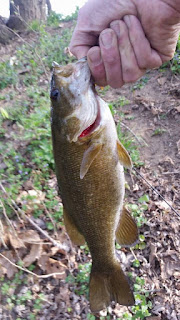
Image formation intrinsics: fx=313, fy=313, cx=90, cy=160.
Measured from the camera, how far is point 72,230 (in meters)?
2.15

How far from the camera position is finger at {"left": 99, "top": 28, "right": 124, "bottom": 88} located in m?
1.64

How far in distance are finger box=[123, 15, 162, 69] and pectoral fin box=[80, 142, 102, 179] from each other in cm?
53

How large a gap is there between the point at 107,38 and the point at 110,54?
0.08 m

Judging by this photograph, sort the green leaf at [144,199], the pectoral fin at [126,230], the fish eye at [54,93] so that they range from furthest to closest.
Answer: the green leaf at [144,199] → the pectoral fin at [126,230] → the fish eye at [54,93]

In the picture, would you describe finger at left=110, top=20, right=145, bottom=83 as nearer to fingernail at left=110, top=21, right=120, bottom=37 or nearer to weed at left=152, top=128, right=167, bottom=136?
fingernail at left=110, top=21, right=120, bottom=37

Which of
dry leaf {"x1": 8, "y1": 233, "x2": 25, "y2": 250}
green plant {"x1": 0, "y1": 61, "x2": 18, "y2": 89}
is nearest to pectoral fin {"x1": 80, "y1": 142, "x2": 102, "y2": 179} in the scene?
dry leaf {"x1": 8, "y1": 233, "x2": 25, "y2": 250}

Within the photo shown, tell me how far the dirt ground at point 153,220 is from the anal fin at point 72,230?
98 centimetres

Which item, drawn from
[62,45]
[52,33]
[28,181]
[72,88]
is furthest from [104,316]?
[52,33]

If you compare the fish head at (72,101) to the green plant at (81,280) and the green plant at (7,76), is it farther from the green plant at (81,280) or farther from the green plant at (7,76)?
the green plant at (7,76)

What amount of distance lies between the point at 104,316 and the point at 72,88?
2.11m

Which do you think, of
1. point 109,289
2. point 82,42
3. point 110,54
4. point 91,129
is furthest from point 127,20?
point 109,289

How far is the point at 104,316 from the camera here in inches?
112

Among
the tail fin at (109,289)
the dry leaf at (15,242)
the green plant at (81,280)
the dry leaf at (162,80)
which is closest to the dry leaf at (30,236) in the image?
the dry leaf at (15,242)

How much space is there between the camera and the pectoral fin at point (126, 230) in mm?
2211
